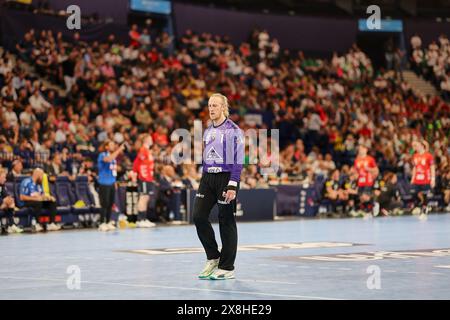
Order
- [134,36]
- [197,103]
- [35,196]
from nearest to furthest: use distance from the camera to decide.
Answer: [35,196] → [197,103] → [134,36]

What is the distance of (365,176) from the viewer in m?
26.4

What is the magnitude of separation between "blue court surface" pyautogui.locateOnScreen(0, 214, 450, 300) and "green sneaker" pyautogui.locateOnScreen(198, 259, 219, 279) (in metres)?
0.19

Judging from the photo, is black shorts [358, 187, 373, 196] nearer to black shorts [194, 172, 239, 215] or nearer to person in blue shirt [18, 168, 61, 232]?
person in blue shirt [18, 168, 61, 232]

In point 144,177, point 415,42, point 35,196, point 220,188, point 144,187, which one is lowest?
point 35,196

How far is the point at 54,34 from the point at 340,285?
21.6 m

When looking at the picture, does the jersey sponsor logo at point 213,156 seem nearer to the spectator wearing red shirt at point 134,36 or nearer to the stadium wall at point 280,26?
the spectator wearing red shirt at point 134,36

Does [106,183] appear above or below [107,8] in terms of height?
below

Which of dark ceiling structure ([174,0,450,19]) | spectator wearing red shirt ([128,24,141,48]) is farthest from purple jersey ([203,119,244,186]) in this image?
dark ceiling structure ([174,0,450,19])

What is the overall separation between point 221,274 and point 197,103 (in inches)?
789

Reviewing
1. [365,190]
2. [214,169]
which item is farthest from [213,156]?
[365,190]

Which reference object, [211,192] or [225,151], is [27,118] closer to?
[211,192]

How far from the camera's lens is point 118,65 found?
1187 inches

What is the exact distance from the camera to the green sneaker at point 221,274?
35.3ft
